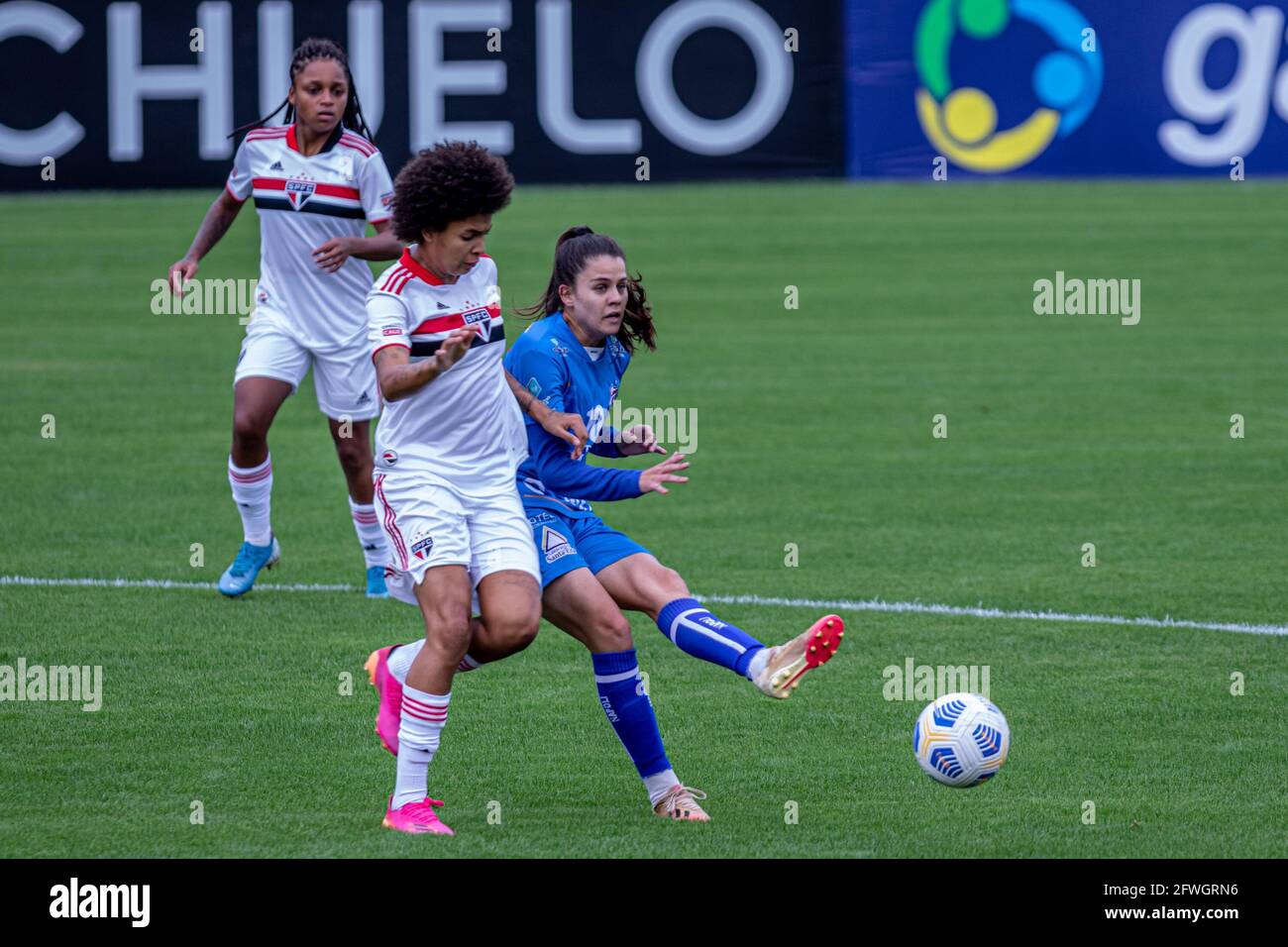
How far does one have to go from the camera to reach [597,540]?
19.6 feet

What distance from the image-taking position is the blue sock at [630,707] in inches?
226

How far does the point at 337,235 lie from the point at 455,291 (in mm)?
3251

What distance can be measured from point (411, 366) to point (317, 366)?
3.52m

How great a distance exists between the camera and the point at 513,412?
585 cm

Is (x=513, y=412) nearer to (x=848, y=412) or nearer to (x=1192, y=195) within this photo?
(x=848, y=412)

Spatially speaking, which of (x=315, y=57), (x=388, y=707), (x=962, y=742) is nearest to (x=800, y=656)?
(x=962, y=742)

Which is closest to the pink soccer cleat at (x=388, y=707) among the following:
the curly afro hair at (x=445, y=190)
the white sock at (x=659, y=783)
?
the white sock at (x=659, y=783)

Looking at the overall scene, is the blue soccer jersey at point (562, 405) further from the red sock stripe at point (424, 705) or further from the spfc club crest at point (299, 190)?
the spfc club crest at point (299, 190)

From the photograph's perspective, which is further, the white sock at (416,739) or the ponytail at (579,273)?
the ponytail at (579,273)

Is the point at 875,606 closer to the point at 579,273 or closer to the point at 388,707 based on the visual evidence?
the point at 579,273

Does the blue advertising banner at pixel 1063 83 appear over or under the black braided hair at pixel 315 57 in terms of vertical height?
over

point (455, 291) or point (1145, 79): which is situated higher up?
point (1145, 79)

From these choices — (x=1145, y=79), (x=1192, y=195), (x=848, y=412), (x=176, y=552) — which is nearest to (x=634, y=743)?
(x=176, y=552)

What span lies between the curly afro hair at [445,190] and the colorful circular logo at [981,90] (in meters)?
17.7
